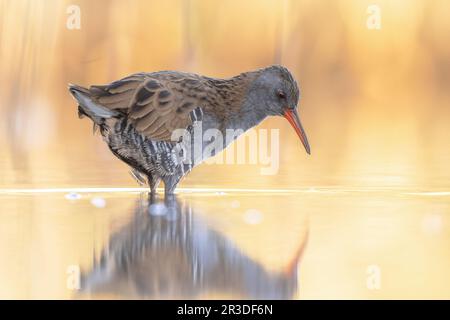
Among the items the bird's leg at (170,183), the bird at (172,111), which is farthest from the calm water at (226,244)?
the bird at (172,111)

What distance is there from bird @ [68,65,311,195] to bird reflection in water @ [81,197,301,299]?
1.13 m

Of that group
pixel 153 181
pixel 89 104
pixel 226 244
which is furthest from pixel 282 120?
pixel 226 244

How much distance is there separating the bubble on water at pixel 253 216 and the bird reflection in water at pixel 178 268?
295 mm

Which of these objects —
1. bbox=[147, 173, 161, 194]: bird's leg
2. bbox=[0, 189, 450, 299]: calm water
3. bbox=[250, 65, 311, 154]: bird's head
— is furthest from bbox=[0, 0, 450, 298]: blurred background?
bbox=[250, 65, 311, 154]: bird's head

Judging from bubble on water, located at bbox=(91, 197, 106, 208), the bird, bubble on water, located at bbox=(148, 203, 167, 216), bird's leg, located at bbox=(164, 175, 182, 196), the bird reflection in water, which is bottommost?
the bird reflection in water

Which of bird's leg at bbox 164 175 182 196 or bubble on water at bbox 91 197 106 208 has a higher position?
bird's leg at bbox 164 175 182 196

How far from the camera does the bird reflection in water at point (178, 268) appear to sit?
389 cm

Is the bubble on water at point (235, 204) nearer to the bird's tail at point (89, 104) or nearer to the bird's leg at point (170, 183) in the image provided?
the bird's leg at point (170, 183)

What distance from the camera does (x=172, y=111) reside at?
6633mm

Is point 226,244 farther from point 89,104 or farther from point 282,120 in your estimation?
point 282,120

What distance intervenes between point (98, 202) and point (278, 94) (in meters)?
1.54

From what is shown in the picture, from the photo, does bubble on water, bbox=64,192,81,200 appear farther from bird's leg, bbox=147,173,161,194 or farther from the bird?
bird's leg, bbox=147,173,161,194

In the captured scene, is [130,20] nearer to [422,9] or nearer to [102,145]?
[102,145]

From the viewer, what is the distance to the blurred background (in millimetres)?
5785
